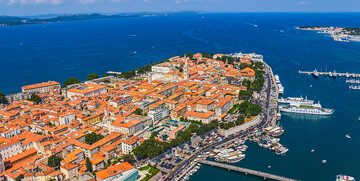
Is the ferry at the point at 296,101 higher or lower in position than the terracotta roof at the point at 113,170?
higher

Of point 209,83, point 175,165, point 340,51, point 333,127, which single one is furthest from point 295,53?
point 175,165

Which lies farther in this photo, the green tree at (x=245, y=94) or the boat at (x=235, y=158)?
the green tree at (x=245, y=94)

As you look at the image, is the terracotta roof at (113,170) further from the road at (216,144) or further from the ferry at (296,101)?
the ferry at (296,101)

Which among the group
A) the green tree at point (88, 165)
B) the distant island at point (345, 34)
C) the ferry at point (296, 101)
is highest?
the distant island at point (345, 34)

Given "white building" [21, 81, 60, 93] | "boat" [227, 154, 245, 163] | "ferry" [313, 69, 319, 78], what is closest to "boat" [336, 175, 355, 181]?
"boat" [227, 154, 245, 163]

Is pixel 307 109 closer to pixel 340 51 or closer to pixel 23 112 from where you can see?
pixel 23 112

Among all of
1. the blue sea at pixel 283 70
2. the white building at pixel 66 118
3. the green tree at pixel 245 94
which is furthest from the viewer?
the green tree at pixel 245 94

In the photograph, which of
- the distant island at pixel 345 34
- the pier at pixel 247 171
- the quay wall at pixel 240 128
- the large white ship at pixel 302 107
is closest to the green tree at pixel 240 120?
the quay wall at pixel 240 128

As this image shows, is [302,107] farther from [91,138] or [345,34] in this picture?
[345,34]
